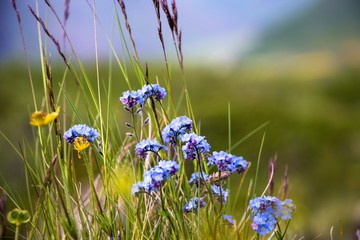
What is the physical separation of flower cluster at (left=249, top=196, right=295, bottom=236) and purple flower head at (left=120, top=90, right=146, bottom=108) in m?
0.48

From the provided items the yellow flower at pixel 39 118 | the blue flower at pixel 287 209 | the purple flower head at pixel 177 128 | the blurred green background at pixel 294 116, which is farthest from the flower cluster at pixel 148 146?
the blurred green background at pixel 294 116

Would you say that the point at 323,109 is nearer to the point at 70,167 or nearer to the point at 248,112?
the point at 248,112

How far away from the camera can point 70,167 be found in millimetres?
2084

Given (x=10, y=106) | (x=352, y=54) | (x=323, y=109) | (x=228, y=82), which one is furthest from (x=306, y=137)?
(x=352, y=54)

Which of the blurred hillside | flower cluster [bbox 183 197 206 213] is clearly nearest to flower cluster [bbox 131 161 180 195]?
flower cluster [bbox 183 197 206 213]

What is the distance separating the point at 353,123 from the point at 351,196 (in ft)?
8.38

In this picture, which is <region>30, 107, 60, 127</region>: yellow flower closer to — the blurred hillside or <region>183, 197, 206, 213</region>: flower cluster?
<region>183, 197, 206, 213</region>: flower cluster

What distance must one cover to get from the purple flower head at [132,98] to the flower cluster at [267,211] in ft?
1.57

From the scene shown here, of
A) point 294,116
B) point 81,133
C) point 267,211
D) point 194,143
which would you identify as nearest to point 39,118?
point 81,133

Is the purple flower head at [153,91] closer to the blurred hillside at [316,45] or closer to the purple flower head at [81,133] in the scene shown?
the purple flower head at [81,133]

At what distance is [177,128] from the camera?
67.7 inches

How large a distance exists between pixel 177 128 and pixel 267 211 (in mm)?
389

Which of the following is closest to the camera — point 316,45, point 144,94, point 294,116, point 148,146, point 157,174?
point 157,174

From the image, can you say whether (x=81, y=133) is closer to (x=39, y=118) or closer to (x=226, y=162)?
(x=39, y=118)
